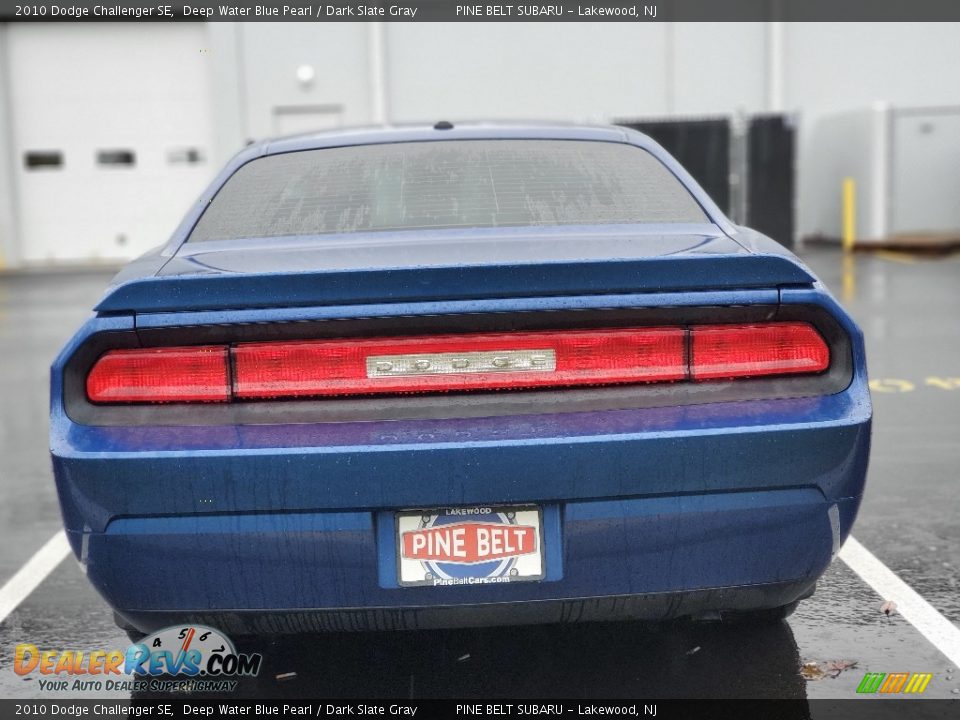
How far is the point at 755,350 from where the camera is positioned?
9.31 feet

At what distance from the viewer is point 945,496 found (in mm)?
5156

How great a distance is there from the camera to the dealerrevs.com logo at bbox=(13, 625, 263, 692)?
128 inches

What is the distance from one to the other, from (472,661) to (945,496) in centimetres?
267

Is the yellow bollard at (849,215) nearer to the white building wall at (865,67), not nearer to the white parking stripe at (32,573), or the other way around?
the white building wall at (865,67)

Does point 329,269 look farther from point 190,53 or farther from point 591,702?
point 190,53

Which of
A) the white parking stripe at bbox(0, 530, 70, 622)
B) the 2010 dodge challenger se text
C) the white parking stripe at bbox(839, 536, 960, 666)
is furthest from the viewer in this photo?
the white parking stripe at bbox(0, 530, 70, 622)

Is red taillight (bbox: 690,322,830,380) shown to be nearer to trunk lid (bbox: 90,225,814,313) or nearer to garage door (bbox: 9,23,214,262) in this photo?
trunk lid (bbox: 90,225,814,313)

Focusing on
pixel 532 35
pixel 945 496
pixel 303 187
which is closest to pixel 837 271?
pixel 532 35

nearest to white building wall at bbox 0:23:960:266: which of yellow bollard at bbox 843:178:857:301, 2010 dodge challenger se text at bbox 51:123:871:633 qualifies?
yellow bollard at bbox 843:178:857:301

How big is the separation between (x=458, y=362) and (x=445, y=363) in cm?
3

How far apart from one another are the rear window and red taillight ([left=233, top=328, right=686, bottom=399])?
0.78 m

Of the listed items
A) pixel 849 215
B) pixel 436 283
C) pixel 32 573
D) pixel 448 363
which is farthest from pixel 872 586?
pixel 849 215

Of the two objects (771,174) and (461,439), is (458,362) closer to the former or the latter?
(461,439)

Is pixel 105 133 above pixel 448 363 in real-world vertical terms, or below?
above
